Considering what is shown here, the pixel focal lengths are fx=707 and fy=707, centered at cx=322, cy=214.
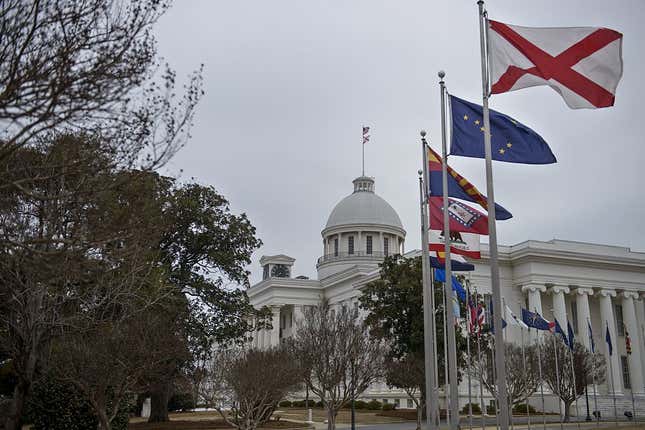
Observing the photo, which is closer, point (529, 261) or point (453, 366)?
point (453, 366)

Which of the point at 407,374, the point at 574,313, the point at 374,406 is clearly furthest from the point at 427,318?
the point at 574,313

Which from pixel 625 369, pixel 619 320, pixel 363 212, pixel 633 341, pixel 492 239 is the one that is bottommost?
pixel 492 239

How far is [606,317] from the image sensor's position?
2493 inches

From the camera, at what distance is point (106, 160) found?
42.1 ft

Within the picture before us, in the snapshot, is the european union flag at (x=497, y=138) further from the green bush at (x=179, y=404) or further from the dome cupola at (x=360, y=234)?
the dome cupola at (x=360, y=234)

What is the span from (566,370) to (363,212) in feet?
161

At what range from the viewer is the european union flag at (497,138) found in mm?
16391

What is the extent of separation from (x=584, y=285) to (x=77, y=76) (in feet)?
196

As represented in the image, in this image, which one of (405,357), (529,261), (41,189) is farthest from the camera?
(529,261)

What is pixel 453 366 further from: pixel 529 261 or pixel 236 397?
pixel 529 261

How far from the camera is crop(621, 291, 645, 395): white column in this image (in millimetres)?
62125

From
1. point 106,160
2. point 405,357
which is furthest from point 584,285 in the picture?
point 106,160

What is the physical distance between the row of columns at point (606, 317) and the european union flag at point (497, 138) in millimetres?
44814

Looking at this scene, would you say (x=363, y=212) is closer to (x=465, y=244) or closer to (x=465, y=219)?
(x=465, y=244)
